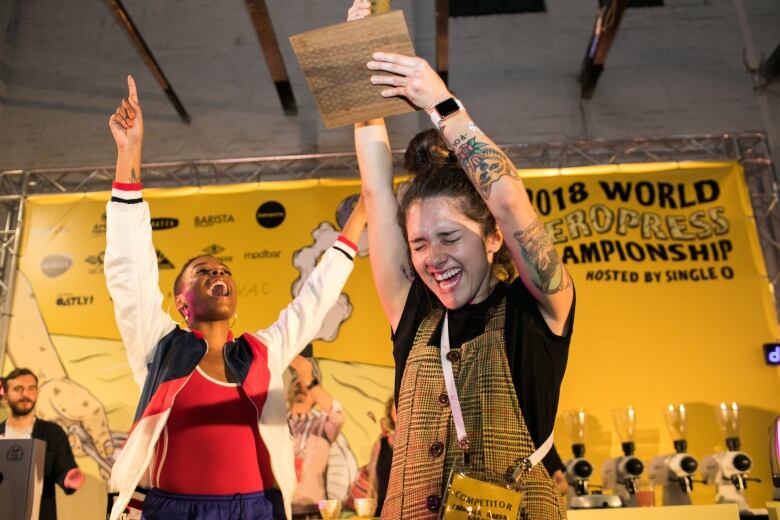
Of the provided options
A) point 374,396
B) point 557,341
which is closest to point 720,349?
point 374,396

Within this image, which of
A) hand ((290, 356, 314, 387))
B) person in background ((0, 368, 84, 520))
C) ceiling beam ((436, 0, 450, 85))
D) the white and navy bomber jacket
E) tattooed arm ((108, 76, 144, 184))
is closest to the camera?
tattooed arm ((108, 76, 144, 184))

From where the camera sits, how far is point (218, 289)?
2896mm

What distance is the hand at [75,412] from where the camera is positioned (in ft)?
18.4

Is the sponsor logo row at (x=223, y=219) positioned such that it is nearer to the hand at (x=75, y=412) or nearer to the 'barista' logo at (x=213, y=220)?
the 'barista' logo at (x=213, y=220)

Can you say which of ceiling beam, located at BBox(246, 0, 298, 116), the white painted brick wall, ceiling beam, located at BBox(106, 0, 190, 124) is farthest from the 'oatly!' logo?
ceiling beam, located at BBox(246, 0, 298, 116)

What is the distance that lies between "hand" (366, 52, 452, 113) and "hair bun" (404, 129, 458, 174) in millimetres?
142

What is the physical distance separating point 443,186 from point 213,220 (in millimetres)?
5220

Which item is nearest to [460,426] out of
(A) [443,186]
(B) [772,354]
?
(A) [443,186]

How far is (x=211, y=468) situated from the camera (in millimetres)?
2438

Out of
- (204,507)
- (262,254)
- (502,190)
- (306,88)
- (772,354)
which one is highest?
(306,88)

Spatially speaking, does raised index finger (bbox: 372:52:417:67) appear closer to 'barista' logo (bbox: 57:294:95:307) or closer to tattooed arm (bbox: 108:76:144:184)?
tattooed arm (bbox: 108:76:144:184)

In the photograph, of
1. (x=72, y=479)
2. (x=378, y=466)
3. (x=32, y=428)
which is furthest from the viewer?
(x=378, y=466)

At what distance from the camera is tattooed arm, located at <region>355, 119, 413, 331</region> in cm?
144

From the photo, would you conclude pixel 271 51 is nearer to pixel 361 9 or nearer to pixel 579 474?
pixel 579 474
